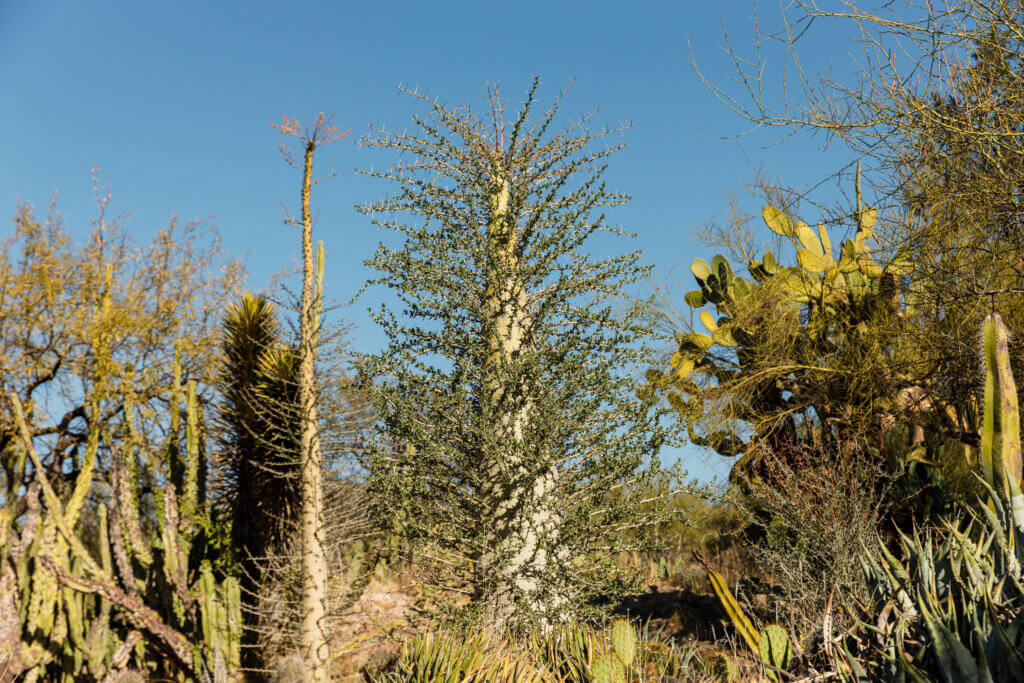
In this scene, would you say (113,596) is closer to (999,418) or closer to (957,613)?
(957,613)

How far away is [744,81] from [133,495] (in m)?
8.10

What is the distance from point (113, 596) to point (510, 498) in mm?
4198

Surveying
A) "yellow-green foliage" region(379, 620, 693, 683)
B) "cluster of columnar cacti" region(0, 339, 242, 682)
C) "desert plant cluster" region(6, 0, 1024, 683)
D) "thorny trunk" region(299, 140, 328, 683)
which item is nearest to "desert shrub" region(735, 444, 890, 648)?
"desert plant cluster" region(6, 0, 1024, 683)

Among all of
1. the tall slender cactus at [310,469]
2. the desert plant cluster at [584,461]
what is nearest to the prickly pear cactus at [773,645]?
the desert plant cluster at [584,461]

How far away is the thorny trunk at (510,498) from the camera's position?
6172 millimetres

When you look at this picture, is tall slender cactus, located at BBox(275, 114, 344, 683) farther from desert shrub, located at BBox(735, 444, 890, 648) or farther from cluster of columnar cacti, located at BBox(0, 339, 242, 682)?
desert shrub, located at BBox(735, 444, 890, 648)

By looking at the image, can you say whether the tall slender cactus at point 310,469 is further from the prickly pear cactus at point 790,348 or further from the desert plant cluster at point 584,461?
the prickly pear cactus at point 790,348

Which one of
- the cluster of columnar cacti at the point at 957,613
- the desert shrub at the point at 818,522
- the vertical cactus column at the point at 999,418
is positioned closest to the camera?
the cluster of columnar cacti at the point at 957,613

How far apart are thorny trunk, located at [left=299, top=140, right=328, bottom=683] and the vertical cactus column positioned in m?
6.20

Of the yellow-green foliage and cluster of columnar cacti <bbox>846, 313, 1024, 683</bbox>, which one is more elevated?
cluster of columnar cacti <bbox>846, 313, 1024, 683</bbox>

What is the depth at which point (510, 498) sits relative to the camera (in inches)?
251

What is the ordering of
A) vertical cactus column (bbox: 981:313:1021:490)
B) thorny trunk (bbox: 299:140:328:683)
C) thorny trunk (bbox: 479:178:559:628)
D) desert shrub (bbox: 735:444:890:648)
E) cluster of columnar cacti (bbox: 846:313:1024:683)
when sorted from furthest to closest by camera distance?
desert shrub (bbox: 735:444:890:648), thorny trunk (bbox: 299:140:328:683), thorny trunk (bbox: 479:178:559:628), vertical cactus column (bbox: 981:313:1021:490), cluster of columnar cacti (bbox: 846:313:1024:683)

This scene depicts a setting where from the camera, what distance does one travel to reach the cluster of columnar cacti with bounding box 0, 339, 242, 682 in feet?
24.9

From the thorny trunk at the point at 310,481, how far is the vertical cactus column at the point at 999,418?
620 centimetres
